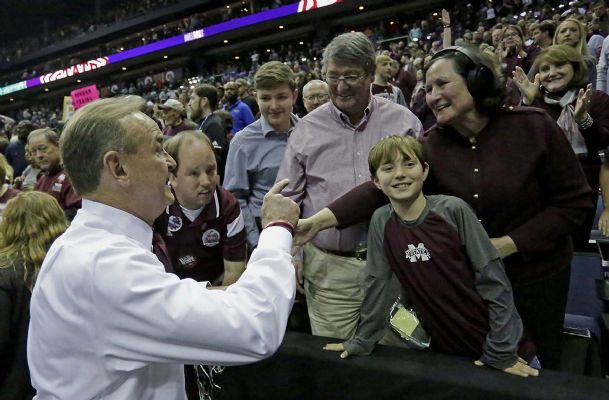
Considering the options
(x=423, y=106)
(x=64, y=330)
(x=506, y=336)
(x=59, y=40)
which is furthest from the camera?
(x=59, y=40)

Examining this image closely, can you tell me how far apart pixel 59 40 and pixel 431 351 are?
36.5 metres

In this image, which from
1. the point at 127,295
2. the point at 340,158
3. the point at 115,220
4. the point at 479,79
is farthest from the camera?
the point at 340,158

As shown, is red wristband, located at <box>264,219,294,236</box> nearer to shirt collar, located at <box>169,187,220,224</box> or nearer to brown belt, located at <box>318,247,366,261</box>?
brown belt, located at <box>318,247,366,261</box>

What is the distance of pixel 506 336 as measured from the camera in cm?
161

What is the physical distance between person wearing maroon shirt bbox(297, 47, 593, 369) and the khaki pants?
347mm

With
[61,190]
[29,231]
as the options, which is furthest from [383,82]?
[29,231]

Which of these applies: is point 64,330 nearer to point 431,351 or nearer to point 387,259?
point 387,259

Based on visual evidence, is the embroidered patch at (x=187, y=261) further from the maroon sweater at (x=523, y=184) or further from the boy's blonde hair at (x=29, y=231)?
the maroon sweater at (x=523, y=184)

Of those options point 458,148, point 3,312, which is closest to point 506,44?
point 458,148

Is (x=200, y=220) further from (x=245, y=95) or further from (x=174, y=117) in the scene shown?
(x=245, y=95)

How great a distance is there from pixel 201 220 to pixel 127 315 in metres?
1.25

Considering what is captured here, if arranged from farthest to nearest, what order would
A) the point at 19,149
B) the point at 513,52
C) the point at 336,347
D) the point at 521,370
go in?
the point at 19,149
the point at 513,52
the point at 336,347
the point at 521,370

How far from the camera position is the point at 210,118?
14.9 ft

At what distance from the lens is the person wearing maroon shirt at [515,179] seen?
1707 millimetres
